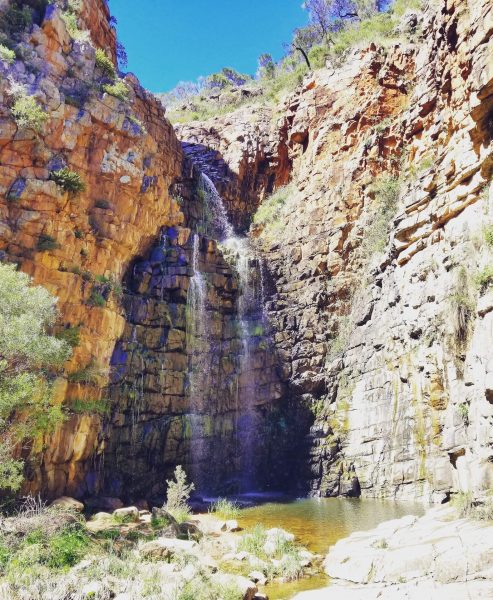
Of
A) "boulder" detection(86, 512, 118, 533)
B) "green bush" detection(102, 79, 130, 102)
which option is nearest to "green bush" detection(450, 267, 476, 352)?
"boulder" detection(86, 512, 118, 533)

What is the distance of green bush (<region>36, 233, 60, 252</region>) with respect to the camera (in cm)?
1731

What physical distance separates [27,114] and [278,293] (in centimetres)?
1475

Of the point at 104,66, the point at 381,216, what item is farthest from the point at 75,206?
the point at 381,216

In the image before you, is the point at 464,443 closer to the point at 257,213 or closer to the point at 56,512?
the point at 56,512

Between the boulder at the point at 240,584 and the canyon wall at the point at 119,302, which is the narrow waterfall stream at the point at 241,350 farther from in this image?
the boulder at the point at 240,584

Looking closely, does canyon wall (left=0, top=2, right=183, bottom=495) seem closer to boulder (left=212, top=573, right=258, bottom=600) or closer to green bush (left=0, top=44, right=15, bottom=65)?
A: green bush (left=0, top=44, right=15, bottom=65)

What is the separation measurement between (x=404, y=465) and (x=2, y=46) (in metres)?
22.8

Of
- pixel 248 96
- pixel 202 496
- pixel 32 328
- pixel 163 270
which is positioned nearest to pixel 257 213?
pixel 163 270

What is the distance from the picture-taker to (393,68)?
27078 millimetres

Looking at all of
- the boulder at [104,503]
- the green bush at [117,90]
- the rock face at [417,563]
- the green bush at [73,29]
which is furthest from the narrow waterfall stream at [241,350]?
the rock face at [417,563]

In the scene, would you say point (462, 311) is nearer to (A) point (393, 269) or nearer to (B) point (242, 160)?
(A) point (393, 269)

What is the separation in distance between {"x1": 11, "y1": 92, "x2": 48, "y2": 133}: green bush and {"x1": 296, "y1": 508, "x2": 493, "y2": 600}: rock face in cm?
1752

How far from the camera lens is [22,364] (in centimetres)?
1338

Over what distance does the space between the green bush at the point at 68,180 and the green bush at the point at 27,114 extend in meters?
Answer: 1.71
